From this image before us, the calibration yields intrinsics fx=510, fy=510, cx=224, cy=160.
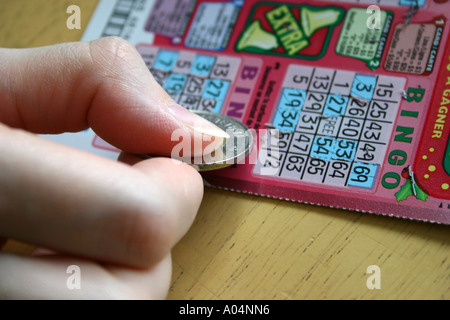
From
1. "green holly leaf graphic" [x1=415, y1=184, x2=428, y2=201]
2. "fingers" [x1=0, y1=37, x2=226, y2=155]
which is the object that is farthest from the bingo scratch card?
"fingers" [x1=0, y1=37, x2=226, y2=155]

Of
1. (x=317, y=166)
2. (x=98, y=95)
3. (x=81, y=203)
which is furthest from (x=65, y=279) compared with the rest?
(x=317, y=166)

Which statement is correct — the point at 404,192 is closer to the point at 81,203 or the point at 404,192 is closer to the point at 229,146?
the point at 229,146

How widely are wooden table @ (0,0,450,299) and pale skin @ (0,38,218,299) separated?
0.09 meters

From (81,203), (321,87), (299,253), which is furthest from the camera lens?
(321,87)

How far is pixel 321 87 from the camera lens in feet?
2.25

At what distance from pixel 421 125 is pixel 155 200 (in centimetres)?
36

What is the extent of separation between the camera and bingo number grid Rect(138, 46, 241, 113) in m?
0.72

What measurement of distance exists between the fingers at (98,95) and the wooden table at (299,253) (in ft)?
0.35

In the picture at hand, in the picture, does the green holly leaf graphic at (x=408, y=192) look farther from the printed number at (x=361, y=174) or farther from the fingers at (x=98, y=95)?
the fingers at (x=98, y=95)

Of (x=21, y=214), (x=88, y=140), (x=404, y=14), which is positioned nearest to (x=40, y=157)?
(x=21, y=214)

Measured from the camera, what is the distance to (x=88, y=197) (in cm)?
43

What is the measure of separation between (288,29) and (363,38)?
0.37ft
